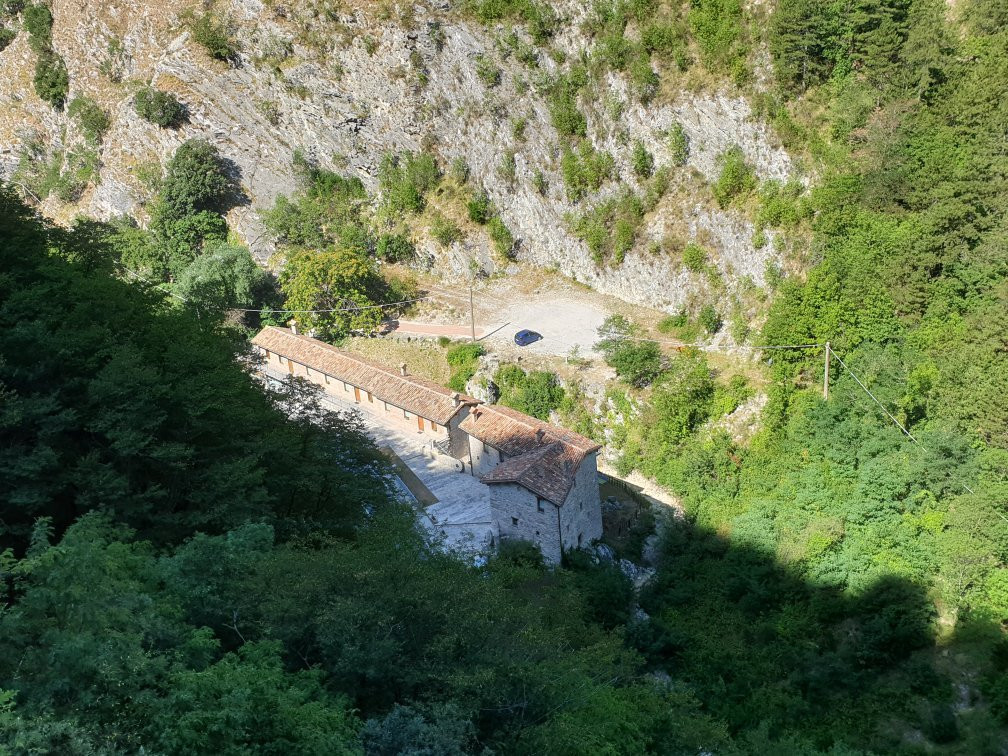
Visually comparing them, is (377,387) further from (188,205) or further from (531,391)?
(188,205)

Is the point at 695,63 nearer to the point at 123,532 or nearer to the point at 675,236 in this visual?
the point at 675,236

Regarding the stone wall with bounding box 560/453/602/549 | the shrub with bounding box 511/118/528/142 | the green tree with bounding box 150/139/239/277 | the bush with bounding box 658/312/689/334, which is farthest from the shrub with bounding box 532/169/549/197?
the green tree with bounding box 150/139/239/277

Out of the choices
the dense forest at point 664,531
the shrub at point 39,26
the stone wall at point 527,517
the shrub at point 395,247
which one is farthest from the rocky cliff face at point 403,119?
the stone wall at point 527,517

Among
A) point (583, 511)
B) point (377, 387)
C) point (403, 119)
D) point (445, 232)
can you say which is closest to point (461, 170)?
point (445, 232)

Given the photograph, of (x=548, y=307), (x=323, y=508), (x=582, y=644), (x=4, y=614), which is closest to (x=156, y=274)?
(x=548, y=307)

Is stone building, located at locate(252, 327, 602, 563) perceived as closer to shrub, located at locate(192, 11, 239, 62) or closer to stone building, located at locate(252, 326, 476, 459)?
stone building, located at locate(252, 326, 476, 459)

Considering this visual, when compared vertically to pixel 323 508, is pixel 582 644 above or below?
below

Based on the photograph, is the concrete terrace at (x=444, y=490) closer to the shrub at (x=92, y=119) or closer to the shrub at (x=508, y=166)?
the shrub at (x=508, y=166)
